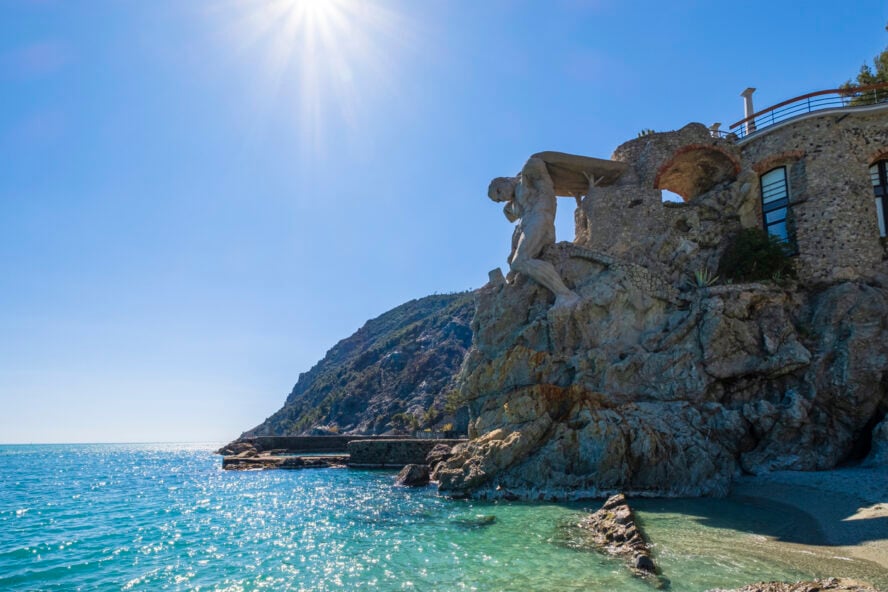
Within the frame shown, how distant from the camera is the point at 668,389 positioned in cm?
2184

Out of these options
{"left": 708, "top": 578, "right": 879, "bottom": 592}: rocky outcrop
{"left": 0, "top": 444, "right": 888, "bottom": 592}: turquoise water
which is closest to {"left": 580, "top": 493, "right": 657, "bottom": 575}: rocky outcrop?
{"left": 0, "top": 444, "right": 888, "bottom": 592}: turquoise water

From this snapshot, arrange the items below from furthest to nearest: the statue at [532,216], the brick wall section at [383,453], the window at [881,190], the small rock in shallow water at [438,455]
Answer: the brick wall section at [383,453] < the small rock in shallow water at [438,455] < the statue at [532,216] < the window at [881,190]

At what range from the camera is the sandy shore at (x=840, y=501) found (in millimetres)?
11367

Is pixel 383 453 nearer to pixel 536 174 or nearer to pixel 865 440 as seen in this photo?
pixel 536 174

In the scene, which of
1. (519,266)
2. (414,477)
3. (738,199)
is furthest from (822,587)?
(738,199)

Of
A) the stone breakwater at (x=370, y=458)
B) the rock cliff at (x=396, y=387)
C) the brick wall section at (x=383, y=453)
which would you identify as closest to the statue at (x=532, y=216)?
the stone breakwater at (x=370, y=458)

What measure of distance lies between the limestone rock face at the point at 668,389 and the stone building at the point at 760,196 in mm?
2203

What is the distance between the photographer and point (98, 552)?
45.5 feet

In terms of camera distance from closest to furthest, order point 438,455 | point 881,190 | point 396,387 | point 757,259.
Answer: point 757,259 < point 881,190 < point 438,455 < point 396,387

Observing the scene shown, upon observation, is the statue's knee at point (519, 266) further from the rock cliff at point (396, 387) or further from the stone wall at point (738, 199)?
the rock cliff at point (396, 387)

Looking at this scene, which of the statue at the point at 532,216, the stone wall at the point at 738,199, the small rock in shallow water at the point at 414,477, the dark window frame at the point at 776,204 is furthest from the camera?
the statue at the point at 532,216

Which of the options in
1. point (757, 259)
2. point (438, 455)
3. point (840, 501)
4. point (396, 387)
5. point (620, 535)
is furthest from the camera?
point (396, 387)

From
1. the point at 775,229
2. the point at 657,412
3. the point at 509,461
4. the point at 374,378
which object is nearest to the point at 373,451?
the point at 509,461

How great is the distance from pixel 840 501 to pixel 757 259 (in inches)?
489
